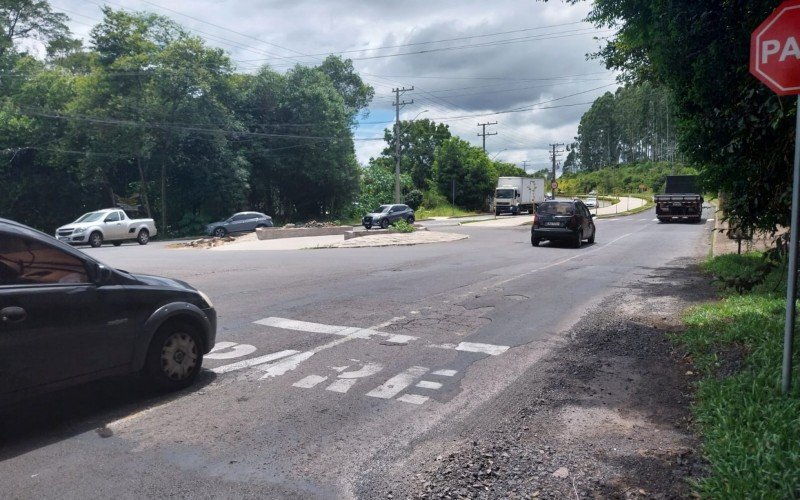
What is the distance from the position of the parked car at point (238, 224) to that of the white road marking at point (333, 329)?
27.8 meters

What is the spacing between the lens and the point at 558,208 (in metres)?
21.7

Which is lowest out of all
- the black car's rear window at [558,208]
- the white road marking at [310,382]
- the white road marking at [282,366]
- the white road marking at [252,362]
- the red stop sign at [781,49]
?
the white road marking at [310,382]

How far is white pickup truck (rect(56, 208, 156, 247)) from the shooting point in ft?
86.8

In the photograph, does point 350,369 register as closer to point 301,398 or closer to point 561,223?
point 301,398

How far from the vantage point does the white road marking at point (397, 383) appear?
17.4ft

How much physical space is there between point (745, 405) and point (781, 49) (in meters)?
2.58

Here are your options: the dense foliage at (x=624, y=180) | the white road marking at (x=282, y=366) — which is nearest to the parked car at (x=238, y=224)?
the white road marking at (x=282, y=366)

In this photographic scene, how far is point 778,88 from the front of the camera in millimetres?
4262

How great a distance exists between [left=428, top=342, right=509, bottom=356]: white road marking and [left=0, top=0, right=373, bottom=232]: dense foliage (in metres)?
33.8

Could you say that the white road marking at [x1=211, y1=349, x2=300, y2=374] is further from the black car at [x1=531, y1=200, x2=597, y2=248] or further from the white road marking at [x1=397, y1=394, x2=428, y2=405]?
the black car at [x1=531, y1=200, x2=597, y2=248]

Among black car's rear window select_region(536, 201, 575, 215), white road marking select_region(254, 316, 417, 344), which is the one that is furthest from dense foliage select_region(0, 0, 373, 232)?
white road marking select_region(254, 316, 417, 344)

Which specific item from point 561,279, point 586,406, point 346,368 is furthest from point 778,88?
point 561,279

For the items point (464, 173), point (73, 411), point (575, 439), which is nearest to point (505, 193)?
point (464, 173)

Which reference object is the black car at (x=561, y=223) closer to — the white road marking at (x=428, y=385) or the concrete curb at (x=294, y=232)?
the concrete curb at (x=294, y=232)
